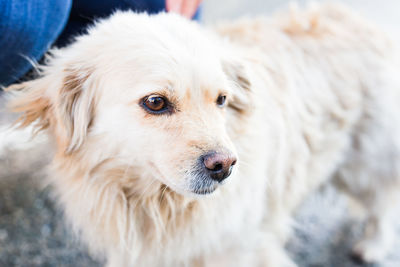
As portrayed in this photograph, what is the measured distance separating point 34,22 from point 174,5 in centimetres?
71

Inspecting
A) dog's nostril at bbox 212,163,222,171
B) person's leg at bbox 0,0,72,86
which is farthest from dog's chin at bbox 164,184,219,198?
person's leg at bbox 0,0,72,86

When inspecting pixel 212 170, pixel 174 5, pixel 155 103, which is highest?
pixel 174 5

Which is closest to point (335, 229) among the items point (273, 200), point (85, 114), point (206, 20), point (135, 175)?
point (273, 200)

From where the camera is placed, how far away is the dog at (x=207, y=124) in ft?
5.12

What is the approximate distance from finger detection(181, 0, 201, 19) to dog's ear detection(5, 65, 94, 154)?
757mm

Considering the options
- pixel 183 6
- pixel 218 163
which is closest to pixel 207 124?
pixel 218 163

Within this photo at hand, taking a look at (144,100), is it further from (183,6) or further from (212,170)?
(183,6)

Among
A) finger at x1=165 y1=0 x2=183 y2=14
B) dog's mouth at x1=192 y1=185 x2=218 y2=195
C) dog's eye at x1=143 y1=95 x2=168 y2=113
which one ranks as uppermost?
finger at x1=165 y1=0 x2=183 y2=14

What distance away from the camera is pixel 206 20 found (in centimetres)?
499

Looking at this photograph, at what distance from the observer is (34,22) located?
5.52 ft

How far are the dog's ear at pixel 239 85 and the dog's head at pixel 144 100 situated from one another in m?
0.02

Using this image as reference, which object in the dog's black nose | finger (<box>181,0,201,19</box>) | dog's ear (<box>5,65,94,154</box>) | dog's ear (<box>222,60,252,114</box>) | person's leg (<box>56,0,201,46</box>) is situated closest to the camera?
the dog's black nose

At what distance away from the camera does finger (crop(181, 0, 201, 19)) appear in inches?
87.1

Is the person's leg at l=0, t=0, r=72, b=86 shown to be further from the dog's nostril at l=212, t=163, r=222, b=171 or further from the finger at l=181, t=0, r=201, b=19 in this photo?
the dog's nostril at l=212, t=163, r=222, b=171
